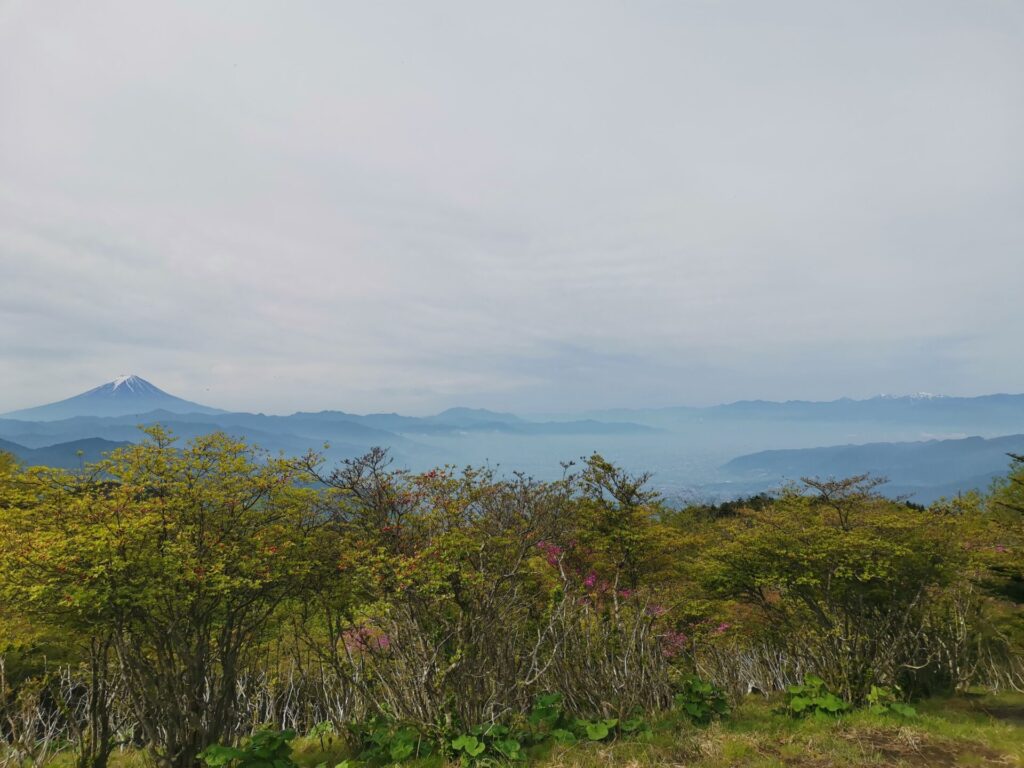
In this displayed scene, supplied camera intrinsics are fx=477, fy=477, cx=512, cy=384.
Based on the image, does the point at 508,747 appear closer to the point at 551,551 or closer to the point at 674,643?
the point at 551,551

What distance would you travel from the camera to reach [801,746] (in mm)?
8562

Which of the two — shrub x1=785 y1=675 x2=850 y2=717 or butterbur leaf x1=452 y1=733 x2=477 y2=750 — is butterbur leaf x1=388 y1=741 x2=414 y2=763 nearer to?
butterbur leaf x1=452 y1=733 x2=477 y2=750

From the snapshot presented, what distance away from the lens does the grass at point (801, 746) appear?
8000mm

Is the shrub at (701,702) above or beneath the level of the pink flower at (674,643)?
above

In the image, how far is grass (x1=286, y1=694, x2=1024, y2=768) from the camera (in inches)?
315

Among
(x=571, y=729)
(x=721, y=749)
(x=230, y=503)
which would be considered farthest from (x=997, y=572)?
(x=230, y=503)

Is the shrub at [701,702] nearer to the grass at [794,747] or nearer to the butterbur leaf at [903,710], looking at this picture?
the grass at [794,747]

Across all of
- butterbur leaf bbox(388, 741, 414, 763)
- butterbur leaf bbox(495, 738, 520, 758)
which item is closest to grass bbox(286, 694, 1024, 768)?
butterbur leaf bbox(388, 741, 414, 763)

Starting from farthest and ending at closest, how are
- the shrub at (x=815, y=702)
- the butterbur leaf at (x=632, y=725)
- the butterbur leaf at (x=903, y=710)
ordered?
the shrub at (x=815, y=702) → the butterbur leaf at (x=903, y=710) → the butterbur leaf at (x=632, y=725)

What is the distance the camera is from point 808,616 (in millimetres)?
14406

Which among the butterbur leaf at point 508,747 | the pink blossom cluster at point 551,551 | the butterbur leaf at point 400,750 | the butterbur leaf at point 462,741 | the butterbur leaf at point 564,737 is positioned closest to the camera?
the butterbur leaf at point 508,747

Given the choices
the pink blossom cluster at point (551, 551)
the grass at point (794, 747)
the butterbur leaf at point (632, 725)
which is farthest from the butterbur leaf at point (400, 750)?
the pink blossom cluster at point (551, 551)

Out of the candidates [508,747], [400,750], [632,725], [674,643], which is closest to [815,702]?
[632,725]

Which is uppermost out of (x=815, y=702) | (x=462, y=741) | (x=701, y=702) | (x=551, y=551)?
(x=551, y=551)
